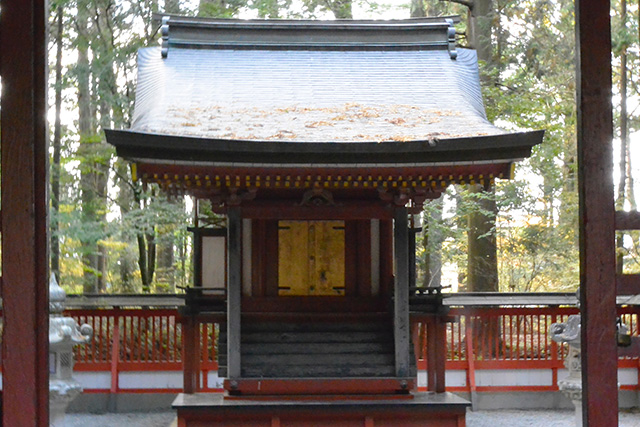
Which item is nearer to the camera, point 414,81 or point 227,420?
point 227,420

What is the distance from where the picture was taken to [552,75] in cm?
1636

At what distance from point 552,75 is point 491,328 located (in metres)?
7.36

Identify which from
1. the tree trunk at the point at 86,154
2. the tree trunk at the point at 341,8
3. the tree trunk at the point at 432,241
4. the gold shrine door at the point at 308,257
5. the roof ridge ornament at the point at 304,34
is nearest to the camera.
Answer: the gold shrine door at the point at 308,257

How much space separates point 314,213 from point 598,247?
19.7 ft

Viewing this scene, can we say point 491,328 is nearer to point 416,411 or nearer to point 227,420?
point 416,411

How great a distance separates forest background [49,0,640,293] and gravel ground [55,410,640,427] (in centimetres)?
324

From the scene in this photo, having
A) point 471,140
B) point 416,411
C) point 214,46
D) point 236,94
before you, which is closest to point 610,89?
point 471,140

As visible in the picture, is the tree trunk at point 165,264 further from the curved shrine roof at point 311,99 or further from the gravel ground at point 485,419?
the gravel ground at point 485,419

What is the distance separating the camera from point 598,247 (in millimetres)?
3111

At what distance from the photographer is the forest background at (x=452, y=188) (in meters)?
14.0

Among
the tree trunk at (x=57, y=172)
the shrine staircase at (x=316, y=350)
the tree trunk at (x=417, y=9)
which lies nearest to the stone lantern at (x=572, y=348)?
the shrine staircase at (x=316, y=350)

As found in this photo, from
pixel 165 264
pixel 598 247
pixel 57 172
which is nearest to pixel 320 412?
pixel 598 247

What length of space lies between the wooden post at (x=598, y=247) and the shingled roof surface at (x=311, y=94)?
4951 mm

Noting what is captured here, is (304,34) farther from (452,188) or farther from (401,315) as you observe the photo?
(452,188)
